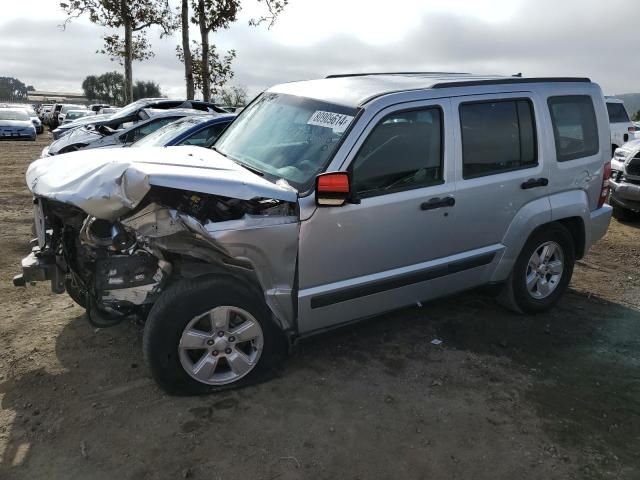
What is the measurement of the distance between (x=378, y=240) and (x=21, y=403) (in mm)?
2441

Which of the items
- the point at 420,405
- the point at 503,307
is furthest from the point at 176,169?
the point at 503,307

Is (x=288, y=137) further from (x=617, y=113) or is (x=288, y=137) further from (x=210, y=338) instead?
(x=617, y=113)

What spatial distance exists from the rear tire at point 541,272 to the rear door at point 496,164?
0.93 feet

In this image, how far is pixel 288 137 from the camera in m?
3.90

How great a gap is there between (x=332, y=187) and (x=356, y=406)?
135cm

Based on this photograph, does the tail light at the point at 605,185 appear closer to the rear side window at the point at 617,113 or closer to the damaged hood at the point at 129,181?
the damaged hood at the point at 129,181

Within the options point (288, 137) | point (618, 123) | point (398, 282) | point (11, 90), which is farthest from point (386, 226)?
point (11, 90)

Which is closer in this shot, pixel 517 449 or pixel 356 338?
pixel 517 449

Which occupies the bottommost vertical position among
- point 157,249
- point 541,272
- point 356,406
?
point 356,406

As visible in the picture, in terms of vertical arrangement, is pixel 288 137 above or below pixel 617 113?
below

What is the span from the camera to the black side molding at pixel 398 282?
3.58 meters

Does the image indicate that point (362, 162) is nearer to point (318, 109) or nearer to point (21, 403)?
point (318, 109)

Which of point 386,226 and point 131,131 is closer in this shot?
point 386,226

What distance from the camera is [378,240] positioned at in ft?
12.0
